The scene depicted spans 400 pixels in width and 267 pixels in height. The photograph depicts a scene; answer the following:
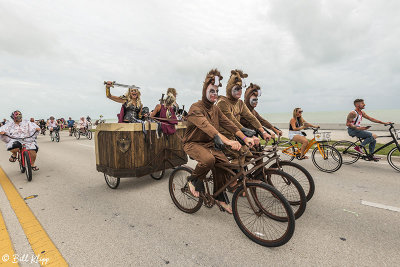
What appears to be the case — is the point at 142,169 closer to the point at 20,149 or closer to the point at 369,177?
the point at 20,149

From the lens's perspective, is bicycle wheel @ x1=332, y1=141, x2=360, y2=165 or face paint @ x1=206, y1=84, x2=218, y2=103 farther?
bicycle wheel @ x1=332, y1=141, x2=360, y2=165

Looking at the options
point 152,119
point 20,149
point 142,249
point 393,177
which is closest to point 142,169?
point 152,119

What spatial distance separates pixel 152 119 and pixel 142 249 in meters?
2.46

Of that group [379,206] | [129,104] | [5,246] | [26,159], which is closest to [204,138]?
[5,246]

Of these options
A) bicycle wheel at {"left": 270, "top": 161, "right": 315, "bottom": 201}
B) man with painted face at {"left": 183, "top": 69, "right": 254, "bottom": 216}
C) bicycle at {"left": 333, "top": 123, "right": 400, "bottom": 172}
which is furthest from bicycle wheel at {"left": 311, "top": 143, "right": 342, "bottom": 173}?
man with painted face at {"left": 183, "top": 69, "right": 254, "bottom": 216}

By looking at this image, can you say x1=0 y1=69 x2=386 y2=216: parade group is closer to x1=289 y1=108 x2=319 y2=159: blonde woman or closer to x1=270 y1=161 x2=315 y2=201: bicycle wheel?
x1=289 y1=108 x2=319 y2=159: blonde woman

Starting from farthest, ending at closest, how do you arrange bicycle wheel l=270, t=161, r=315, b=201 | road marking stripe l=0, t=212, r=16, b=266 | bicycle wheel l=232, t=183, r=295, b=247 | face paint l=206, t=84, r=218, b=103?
1. bicycle wheel l=270, t=161, r=315, b=201
2. face paint l=206, t=84, r=218, b=103
3. bicycle wheel l=232, t=183, r=295, b=247
4. road marking stripe l=0, t=212, r=16, b=266

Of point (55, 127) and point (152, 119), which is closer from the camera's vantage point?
point (152, 119)

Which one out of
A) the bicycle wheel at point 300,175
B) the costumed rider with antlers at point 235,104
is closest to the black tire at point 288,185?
the bicycle wheel at point 300,175

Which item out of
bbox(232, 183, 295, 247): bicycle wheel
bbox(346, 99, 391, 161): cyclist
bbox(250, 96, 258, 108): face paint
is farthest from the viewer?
bbox(346, 99, 391, 161): cyclist

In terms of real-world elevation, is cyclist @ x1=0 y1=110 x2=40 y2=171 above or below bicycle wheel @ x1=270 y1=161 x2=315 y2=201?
above

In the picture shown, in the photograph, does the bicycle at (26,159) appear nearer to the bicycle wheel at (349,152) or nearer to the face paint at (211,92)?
the face paint at (211,92)

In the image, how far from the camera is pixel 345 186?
154 inches

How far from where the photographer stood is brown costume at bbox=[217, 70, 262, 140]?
3232 mm
